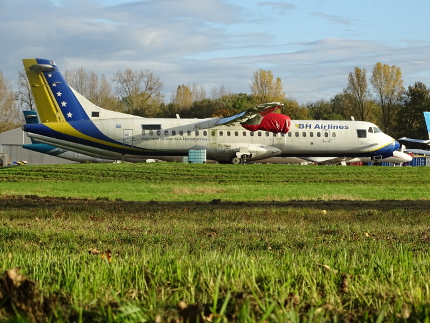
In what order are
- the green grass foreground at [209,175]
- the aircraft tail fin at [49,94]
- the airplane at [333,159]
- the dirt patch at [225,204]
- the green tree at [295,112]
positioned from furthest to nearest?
the green tree at [295,112], the airplane at [333,159], the aircraft tail fin at [49,94], the green grass foreground at [209,175], the dirt patch at [225,204]

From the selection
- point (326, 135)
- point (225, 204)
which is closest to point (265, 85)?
point (326, 135)

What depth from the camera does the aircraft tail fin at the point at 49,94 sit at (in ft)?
120

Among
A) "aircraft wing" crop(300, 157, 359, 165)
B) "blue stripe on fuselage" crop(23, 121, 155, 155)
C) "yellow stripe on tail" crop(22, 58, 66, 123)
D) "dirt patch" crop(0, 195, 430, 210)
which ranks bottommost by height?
"dirt patch" crop(0, 195, 430, 210)

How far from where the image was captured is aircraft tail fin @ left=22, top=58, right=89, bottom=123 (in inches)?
1439

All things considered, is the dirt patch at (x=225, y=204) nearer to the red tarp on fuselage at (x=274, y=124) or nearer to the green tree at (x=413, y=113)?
the red tarp on fuselage at (x=274, y=124)

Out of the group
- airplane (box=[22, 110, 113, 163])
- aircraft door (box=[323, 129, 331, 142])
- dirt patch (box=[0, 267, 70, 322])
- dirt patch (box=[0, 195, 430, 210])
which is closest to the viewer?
dirt patch (box=[0, 267, 70, 322])

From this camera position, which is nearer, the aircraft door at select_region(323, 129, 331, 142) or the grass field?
the grass field

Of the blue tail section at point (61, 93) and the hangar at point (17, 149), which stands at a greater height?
the blue tail section at point (61, 93)

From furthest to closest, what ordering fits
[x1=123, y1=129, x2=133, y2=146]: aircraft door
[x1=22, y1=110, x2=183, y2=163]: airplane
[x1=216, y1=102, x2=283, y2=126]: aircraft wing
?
1. [x1=22, y1=110, x2=183, y2=163]: airplane
2. [x1=216, y1=102, x2=283, y2=126]: aircraft wing
3. [x1=123, y1=129, x2=133, y2=146]: aircraft door

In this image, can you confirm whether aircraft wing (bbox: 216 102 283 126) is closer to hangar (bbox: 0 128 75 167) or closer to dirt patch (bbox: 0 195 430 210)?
dirt patch (bbox: 0 195 430 210)

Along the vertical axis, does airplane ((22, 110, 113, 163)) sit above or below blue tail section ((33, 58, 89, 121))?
below

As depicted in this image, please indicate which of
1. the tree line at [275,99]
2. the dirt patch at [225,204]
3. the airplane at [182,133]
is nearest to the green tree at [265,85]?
the tree line at [275,99]

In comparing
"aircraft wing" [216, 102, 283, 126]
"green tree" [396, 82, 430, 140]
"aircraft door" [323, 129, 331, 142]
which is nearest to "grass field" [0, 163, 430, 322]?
"aircraft wing" [216, 102, 283, 126]

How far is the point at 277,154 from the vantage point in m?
41.4
